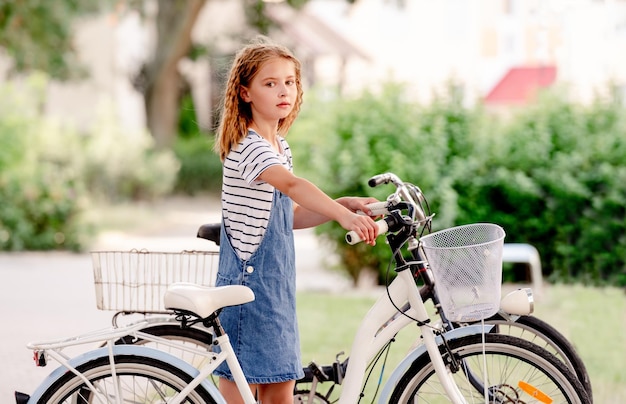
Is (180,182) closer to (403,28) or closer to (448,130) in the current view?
(403,28)

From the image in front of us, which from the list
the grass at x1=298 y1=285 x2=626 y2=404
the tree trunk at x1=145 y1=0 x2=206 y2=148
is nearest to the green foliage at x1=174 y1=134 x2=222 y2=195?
the tree trunk at x1=145 y1=0 x2=206 y2=148

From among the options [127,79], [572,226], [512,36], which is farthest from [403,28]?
[572,226]

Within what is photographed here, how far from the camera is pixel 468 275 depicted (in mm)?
3434

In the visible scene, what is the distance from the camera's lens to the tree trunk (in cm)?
2177

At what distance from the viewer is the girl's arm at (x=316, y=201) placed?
3352 millimetres

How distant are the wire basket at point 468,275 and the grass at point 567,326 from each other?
2207 mm

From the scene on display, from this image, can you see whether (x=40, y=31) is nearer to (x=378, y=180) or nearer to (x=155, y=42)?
(x=155, y=42)

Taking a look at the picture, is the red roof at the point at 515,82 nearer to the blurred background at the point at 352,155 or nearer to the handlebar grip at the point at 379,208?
the blurred background at the point at 352,155

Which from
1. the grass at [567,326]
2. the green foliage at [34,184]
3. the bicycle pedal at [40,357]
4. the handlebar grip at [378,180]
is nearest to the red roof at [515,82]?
the green foliage at [34,184]

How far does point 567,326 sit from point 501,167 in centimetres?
270

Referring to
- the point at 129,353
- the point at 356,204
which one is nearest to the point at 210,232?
the point at 356,204

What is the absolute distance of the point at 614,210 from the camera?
32.6ft

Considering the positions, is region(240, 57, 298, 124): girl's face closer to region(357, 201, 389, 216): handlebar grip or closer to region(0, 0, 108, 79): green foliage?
region(357, 201, 389, 216): handlebar grip

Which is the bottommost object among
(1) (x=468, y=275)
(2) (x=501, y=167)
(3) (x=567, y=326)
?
(3) (x=567, y=326)
